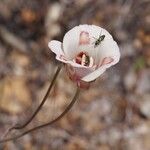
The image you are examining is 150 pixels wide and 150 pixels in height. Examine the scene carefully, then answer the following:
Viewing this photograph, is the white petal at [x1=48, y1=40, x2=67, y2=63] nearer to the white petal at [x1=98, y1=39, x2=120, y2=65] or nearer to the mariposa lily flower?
the mariposa lily flower

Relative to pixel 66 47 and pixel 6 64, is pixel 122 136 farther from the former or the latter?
pixel 66 47

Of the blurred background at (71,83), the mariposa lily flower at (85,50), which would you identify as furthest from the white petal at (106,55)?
the blurred background at (71,83)

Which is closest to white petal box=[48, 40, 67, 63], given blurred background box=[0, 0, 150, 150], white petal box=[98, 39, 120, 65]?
white petal box=[98, 39, 120, 65]

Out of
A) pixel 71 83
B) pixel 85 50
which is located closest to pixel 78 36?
pixel 85 50

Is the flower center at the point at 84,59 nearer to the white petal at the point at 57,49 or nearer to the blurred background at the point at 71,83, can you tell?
the white petal at the point at 57,49

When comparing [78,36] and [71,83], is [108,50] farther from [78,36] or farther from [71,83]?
[71,83]

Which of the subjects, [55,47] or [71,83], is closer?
[55,47]
